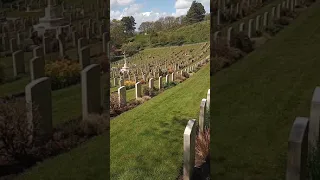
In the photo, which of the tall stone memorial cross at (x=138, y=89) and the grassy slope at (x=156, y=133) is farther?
the tall stone memorial cross at (x=138, y=89)

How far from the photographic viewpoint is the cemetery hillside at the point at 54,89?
12.6 ft

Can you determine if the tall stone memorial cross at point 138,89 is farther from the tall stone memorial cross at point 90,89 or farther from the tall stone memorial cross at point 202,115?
the tall stone memorial cross at point 202,115

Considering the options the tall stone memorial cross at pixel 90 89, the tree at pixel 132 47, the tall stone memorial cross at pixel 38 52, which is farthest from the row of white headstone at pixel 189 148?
the tall stone memorial cross at pixel 38 52

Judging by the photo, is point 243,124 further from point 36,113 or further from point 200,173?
point 36,113

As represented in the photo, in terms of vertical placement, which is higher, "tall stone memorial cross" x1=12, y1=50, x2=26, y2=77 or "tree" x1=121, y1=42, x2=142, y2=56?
"tree" x1=121, y1=42, x2=142, y2=56

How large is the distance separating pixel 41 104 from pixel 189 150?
1786 mm

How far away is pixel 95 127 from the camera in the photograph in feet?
15.1

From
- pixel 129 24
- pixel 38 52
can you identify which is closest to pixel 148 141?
pixel 129 24

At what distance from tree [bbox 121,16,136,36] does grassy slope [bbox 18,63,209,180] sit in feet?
3.29

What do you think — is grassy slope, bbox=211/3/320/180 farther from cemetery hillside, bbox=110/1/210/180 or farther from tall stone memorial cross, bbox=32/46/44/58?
tall stone memorial cross, bbox=32/46/44/58

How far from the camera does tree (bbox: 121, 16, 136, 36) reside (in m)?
4.86

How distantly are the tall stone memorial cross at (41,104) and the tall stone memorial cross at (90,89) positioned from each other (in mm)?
490

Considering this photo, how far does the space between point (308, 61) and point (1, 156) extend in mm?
3616

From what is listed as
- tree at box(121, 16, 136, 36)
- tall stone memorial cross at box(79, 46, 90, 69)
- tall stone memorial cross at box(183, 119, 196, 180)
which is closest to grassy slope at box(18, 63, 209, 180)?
tall stone memorial cross at box(183, 119, 196, 180)
